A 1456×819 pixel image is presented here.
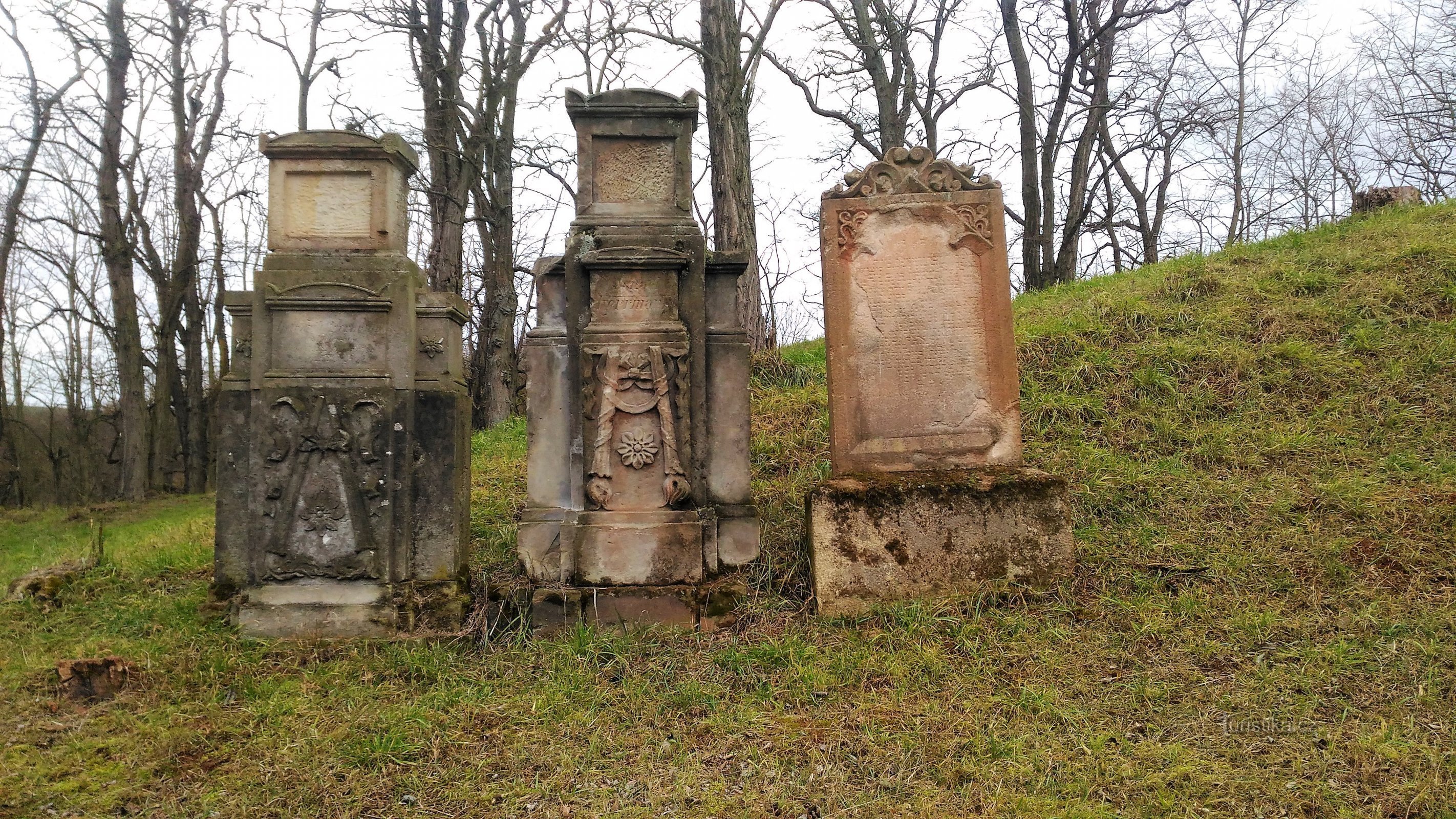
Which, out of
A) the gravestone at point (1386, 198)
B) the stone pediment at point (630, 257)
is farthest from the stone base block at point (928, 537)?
the gravestone at point (1386, 198)

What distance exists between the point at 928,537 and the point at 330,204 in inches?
139

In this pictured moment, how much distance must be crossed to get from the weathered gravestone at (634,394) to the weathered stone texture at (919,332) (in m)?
0.57

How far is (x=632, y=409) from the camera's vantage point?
170 inches

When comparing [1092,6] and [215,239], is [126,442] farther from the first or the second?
[1092,6]

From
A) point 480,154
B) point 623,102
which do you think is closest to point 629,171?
point 623,102

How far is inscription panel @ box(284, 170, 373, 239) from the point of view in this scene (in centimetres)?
433

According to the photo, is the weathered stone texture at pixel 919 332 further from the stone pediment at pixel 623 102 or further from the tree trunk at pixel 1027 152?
the tree trunk at pixel 1027 152

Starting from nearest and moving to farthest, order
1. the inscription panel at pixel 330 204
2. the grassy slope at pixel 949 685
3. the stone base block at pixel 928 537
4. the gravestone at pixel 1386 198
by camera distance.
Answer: the grassy slope at pixel 949 685
the stone base block at pixel 928 537
the inscription panel at pixel 330 204
the gravestone at pixel 1386 198

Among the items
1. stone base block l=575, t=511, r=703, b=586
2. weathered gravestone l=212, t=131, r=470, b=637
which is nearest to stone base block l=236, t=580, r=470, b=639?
weathered gravestone l=212, t=131, r=470, b=637

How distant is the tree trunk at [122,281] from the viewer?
1240 cm

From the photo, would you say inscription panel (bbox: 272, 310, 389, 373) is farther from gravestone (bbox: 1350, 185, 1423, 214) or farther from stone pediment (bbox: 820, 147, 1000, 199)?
gravestone (bbox: 1350, 185, 1423, 214)

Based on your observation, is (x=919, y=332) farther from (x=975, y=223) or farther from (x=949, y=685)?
(x=949, y=685)

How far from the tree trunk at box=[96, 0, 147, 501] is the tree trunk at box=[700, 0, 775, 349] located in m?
9.21

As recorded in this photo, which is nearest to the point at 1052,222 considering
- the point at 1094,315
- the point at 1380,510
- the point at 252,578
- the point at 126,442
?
the point at 1094,315
